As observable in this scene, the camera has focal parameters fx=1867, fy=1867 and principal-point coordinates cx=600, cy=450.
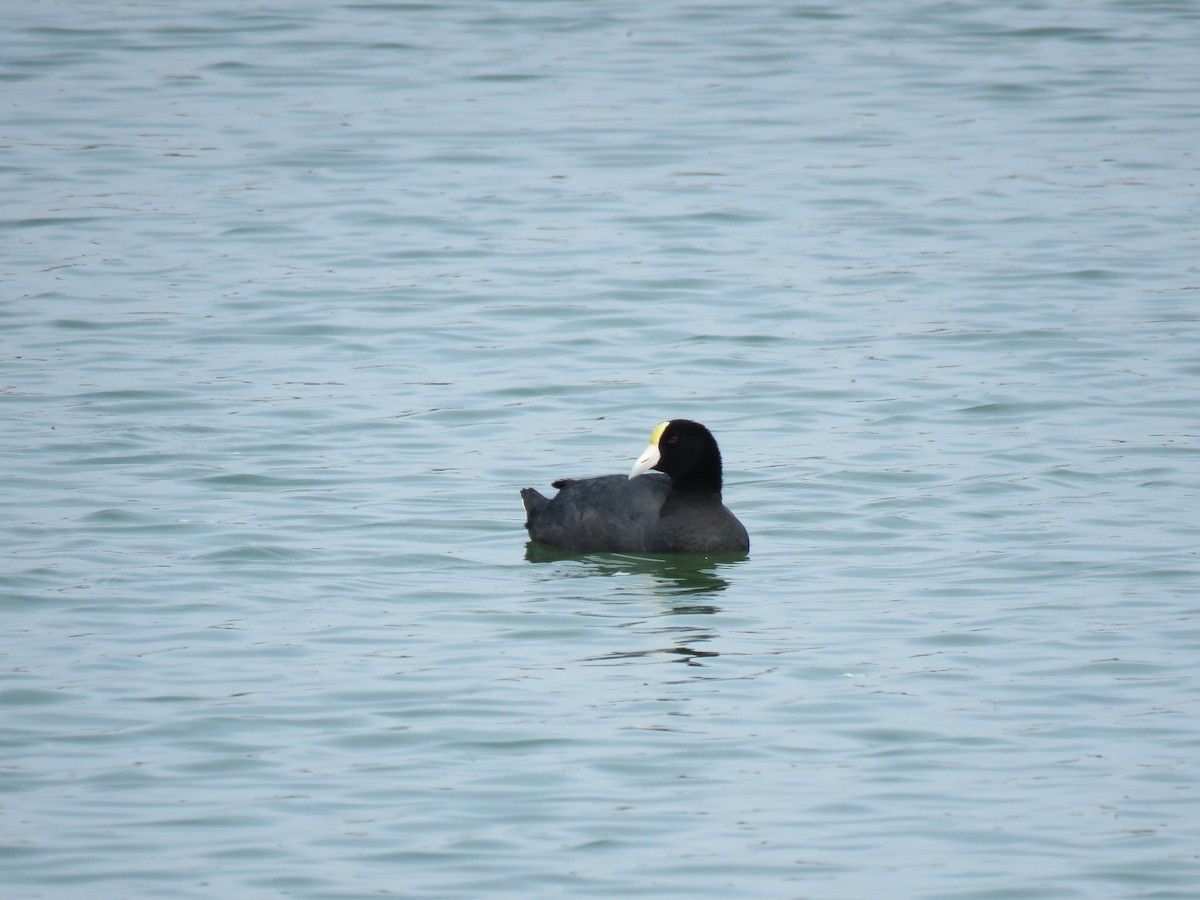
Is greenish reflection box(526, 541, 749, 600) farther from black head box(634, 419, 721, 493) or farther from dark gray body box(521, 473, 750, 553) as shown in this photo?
black head box(634, 419, 721, 493)

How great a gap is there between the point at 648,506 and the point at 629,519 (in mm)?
153

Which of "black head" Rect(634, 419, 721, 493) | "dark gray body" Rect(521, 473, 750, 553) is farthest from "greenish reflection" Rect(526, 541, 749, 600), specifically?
"black head" Rect(634, 419, 721, 493)

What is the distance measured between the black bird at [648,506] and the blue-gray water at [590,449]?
32 cm

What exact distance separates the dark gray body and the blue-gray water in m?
0.24

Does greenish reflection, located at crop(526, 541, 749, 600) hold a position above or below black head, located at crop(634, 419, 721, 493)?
below

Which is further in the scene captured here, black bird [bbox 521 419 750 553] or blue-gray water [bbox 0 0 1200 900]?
black bird [bbox 521 419 750 553]

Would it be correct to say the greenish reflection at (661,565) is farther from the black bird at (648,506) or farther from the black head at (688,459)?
the black head at (688,459)

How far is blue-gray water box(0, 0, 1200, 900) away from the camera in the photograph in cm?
739

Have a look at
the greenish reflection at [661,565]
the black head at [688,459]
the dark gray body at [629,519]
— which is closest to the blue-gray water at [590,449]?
the greenish reflection at [661,565]

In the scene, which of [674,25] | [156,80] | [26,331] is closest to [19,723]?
[26,331]

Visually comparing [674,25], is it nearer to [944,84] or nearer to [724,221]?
[944,84]

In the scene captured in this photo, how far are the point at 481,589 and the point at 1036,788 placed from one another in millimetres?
3850

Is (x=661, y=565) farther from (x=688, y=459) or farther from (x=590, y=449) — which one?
(x=590, y=449)

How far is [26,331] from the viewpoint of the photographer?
16.0 metres
